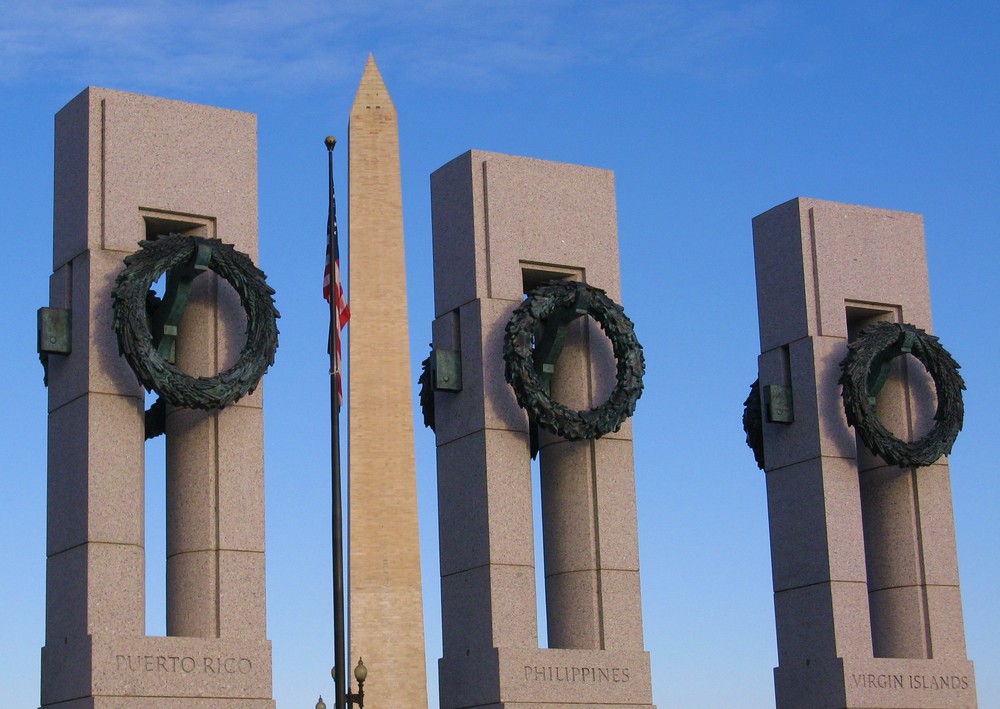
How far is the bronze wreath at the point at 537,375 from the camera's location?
2692 cm

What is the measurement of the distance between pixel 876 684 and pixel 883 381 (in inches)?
189

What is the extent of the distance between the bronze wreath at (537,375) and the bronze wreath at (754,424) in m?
3.67

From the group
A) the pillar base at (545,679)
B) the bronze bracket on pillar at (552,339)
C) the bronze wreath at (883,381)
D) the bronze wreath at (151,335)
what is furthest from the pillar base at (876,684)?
the bronze wreath at (151,335)

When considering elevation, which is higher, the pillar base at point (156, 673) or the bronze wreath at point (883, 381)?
the bronze wreath at point (883, 381)

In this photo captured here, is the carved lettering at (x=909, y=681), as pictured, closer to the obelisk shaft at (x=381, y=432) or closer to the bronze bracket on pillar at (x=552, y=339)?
the bronze bracket on pillar at (x=552, y=339)

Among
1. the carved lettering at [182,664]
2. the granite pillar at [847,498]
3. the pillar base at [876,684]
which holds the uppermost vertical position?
the granite pillar at [847,498]

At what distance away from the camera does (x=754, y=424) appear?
3103cm

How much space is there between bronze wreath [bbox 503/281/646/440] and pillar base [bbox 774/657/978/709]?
5.31m

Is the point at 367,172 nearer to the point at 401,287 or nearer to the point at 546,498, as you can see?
the point at 401,287

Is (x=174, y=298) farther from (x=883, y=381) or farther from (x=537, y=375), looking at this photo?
(x=883, y=381)

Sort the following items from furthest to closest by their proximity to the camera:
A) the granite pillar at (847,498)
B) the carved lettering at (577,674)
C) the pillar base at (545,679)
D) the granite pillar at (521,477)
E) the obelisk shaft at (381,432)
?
1. the obelisk shaft at (381,432)
2. the granite pillar at (847,498)
3. the granite pillar at (521,477)
4. the carved lettering at (577,674)
5. the pillar base at (545,679)

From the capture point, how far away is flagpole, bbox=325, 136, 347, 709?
22484mm

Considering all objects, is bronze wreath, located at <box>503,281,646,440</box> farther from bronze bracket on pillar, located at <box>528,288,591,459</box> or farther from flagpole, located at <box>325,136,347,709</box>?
flagpole, located at <box>325,136,347,709</box>

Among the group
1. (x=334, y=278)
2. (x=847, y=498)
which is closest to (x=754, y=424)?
(x=847, y=498)
